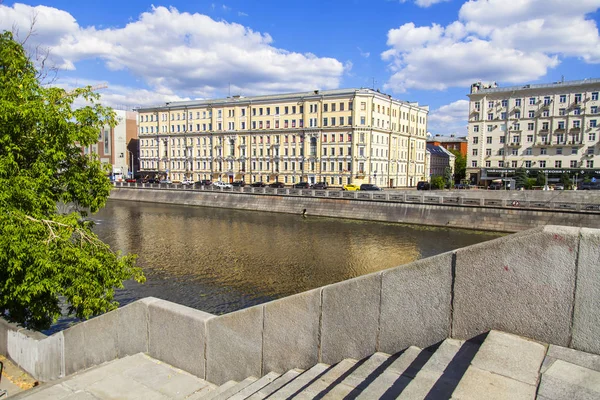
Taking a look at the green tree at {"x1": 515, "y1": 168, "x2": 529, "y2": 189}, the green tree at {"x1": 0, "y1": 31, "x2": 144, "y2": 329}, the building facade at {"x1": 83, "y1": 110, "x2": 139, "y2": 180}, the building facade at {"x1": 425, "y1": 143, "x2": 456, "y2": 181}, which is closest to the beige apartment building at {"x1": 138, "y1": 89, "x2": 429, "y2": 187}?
the building facade at {"x1": 83, "y1": 110, "x2": 139, "y2": 180}

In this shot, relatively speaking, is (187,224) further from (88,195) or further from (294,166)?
(294,166)

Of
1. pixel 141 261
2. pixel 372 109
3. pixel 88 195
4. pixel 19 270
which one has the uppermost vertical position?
pixel 372 109

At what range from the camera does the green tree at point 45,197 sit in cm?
895

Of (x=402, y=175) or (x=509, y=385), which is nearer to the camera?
(x=509, y=385)

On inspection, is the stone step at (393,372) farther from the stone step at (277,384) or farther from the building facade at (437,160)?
the building facade at (437,160)

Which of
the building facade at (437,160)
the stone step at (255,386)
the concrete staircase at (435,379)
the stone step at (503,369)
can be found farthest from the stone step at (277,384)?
the building facade at (437,160)

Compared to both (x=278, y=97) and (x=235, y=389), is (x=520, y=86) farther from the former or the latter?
(x=235, y=389)

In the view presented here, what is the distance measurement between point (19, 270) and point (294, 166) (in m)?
72.1

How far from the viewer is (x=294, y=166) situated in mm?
80125

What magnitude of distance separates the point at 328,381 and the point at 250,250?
85.4 ft

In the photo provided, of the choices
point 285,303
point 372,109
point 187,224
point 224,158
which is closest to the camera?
point 285,303

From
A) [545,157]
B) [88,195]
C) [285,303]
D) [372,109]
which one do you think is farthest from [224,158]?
[285,303]

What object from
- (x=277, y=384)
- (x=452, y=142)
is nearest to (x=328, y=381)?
(x=277, y=384)

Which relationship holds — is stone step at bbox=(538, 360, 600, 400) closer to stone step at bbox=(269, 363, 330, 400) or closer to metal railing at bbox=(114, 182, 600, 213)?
stone step at bbox=(269, 363, 330, 400)
